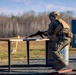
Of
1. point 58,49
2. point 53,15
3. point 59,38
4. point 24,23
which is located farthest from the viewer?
point 24,23

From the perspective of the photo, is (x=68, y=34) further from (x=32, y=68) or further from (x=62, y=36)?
(x=32, y=68)

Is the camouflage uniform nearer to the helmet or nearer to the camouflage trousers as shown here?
the camouflage trousers

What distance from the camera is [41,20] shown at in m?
68.1

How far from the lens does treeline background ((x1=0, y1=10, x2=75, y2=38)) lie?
62.0 meters

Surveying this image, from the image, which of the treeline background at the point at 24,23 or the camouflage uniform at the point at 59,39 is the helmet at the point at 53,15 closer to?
the camouflage uniform at the point at 59,39

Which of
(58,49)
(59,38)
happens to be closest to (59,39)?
(59,38)

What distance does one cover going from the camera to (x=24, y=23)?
66.6m

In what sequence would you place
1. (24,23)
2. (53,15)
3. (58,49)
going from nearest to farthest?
(58,49) → (53,15) → (24,23)

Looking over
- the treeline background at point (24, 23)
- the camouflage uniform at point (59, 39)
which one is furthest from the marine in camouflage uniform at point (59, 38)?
the treeline background at point (24, 23)

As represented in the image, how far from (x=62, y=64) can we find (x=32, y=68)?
1.92 meters

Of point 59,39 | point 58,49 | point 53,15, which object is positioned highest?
point 53,15

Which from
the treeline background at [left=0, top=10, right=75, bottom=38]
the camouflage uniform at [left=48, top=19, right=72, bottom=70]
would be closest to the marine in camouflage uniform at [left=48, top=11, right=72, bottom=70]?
the camouflage uniform at [left=48, top=19, right=72, bottom=70]

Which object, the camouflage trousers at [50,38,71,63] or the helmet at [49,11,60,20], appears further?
the helmet at [49,11,60,20]

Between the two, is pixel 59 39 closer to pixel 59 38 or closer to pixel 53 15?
pixel 59 38
